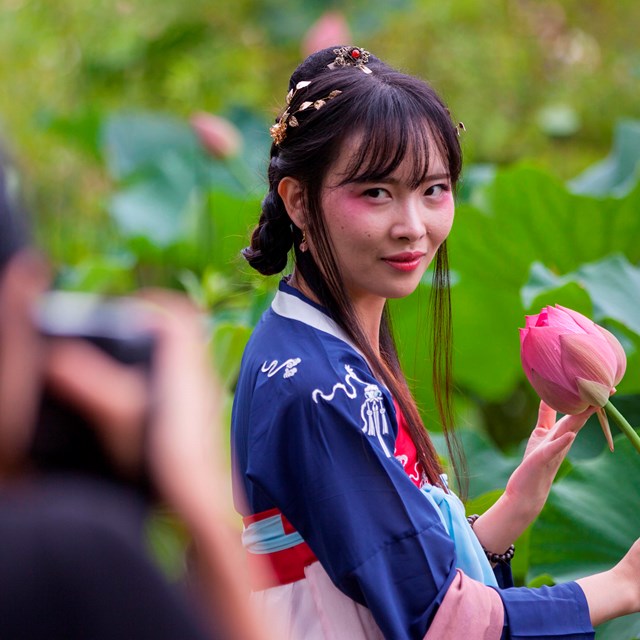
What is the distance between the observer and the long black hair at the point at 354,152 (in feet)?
3.65

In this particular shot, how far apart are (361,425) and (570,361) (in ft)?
0.70

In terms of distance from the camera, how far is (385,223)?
3.70ft

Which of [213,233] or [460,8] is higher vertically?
[460,8]

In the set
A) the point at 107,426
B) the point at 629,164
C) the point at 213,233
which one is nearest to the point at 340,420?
the point at 107,426

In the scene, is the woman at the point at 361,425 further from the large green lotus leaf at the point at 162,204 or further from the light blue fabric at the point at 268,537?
the large green lotus leaf at the point at 162,204

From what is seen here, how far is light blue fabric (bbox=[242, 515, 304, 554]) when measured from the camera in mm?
1105

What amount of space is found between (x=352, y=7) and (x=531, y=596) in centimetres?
413

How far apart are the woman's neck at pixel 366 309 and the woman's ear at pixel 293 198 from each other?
2.3 inches

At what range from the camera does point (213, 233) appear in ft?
9.75

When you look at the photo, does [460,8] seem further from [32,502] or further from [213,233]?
[32,502]

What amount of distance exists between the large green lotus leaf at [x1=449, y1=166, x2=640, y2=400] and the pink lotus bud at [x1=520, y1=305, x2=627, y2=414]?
1.24 metres

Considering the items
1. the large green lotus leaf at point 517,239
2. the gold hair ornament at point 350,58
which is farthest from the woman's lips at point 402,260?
the large green lotus leaf at point 517,239

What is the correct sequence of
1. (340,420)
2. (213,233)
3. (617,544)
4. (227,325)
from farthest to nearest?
1. (213,233)
2. (227,325)
3. (617,544)
4. (340,420)

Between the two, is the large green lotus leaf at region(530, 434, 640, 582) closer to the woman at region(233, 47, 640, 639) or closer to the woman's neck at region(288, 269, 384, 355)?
the woman at region(233, 47, 640, 639)
